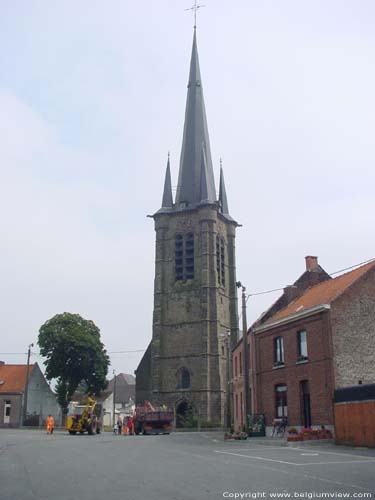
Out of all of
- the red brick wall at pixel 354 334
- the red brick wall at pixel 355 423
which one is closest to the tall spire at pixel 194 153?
the red brick wall at pixel 354 334

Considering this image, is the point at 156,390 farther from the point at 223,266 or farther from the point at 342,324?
the point at 342,324

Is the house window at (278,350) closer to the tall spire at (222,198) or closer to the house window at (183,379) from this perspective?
the house window at (183,379)

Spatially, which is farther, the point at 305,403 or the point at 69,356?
the point at 69,356

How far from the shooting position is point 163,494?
9.80 m

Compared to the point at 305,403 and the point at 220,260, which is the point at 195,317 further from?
the point at 305,403

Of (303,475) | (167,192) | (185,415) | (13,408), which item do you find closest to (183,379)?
(185,415)

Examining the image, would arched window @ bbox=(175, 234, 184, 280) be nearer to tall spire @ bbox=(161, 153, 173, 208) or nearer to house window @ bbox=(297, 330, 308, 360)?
tall spire @ bbox=(161, 153, 173, 208)

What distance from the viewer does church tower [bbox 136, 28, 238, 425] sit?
59.3m

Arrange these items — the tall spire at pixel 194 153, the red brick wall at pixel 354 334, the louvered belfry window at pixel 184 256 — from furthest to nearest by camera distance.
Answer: the tall spire at pixel 194 153 < the louvered belfry window at pixel 184 256 < the red brick wall at pixel 354 334

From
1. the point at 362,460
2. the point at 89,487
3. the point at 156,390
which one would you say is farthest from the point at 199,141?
the point at 89,487

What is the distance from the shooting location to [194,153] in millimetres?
69188

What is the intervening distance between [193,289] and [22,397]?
71.6 ft

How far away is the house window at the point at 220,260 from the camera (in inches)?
2556

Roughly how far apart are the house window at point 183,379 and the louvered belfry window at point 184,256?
10141mm
